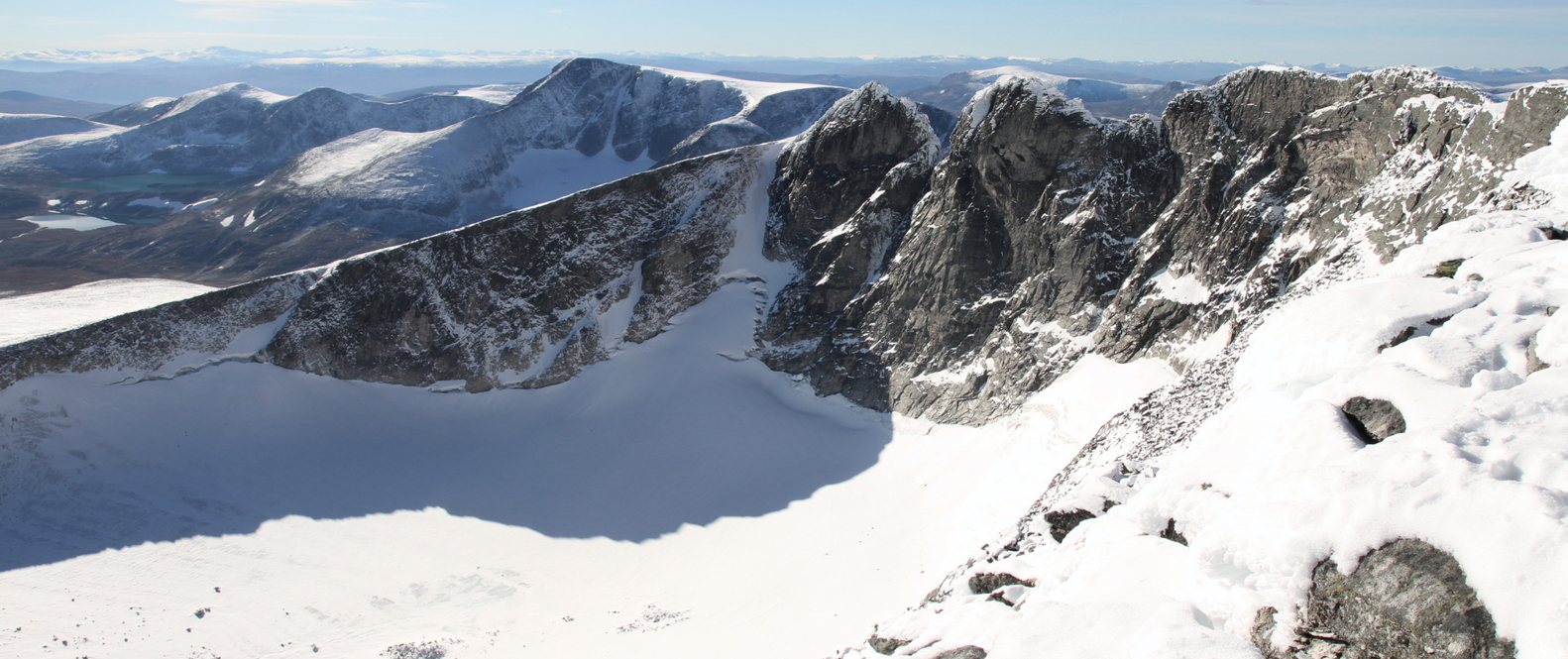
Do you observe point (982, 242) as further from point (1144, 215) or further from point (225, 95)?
point (225, 95)

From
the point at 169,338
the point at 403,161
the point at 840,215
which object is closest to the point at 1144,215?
the point at 840,215

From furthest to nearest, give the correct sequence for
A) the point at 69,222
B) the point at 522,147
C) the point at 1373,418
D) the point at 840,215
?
the point at 522,147 < the point at 69,222 < the point at 840,215 < the point at 1373,418

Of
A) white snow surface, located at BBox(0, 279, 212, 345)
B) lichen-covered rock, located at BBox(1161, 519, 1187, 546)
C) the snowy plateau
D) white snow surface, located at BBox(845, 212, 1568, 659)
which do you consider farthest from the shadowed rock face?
white snow surface, located at BBox(0, 279, 212, 345)

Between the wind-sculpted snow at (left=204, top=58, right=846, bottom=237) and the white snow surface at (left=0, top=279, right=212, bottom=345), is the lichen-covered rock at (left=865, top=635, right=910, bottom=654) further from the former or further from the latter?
the wind-sculpted snow at (left=204, top=58, right=846, bottom=237)

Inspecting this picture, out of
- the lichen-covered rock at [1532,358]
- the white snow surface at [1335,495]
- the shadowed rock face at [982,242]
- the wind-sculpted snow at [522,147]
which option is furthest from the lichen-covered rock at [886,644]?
the wind-sculpted snow at [522,147]

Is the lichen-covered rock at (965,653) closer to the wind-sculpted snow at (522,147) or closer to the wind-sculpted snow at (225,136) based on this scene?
the wind-sculpted snow at (522,147)

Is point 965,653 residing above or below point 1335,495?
below

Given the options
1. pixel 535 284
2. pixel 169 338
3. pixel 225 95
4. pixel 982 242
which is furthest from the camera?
pixel 225 95
